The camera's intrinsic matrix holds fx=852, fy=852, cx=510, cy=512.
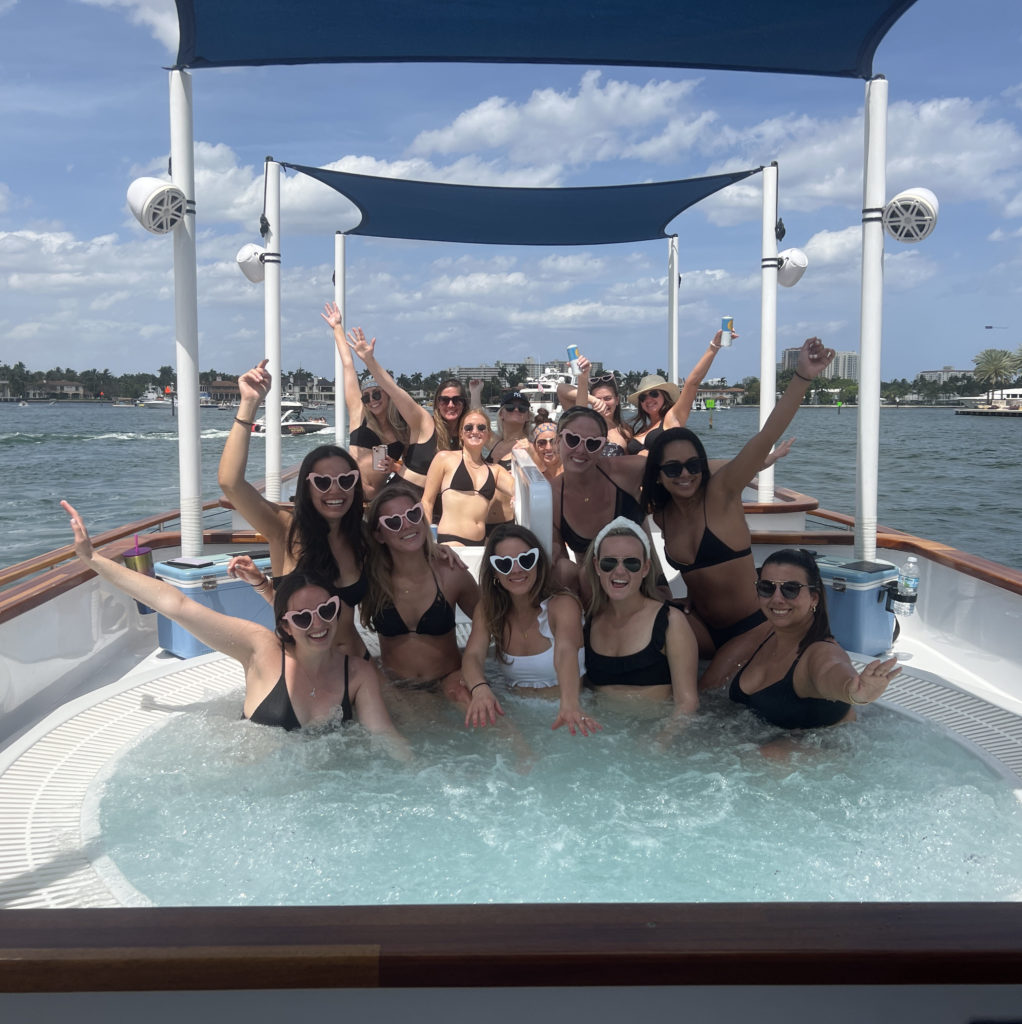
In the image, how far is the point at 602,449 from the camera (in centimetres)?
350

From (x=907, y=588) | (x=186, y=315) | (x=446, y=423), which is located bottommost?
(x=907, y=588)

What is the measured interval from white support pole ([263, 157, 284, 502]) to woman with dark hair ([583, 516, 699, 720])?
111 inches

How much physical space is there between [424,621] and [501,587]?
325 mm

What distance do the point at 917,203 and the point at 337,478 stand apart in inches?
104

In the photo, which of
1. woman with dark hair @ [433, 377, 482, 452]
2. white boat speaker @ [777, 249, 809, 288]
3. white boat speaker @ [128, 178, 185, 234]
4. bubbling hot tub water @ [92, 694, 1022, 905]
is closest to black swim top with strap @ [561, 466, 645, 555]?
bubbling hot tub water @ [92, 694, 1022, 905]

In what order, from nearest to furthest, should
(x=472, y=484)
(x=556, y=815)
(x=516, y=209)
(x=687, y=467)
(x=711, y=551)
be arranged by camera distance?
(x=556, y=815)
(x=687, y=467)
(x=711, y=551)
(x=472, y=484)
(x=516, y=209)

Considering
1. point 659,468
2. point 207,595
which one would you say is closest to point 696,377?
point 659,468

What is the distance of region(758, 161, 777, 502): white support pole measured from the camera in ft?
16.1

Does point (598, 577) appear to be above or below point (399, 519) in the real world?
below

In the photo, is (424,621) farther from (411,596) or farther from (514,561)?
(514,561)

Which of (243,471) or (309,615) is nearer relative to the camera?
(309,615)

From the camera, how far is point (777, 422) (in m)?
3.09

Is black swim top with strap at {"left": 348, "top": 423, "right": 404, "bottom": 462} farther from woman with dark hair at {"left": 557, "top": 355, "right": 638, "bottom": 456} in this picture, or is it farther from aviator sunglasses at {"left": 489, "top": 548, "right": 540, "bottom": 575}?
aviator sunglasses at {"left": 489, "top": 548, "right": 540, "bottom": 575}

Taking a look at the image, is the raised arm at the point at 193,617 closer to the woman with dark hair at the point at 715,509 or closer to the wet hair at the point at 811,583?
the woman with dark hair at the point at 715,509
